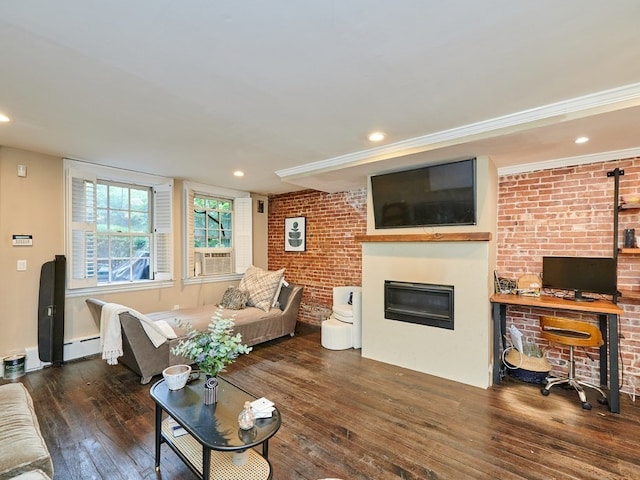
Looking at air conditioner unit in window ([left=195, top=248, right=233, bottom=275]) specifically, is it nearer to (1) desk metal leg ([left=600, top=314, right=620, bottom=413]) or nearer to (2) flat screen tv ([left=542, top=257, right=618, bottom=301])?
(2) flat screen tv ([left=542, top=257, right=618, bottom=301])

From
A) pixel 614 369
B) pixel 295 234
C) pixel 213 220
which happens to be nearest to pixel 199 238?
pixel 213 220

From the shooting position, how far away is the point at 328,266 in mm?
5195

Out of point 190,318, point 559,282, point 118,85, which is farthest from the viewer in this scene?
point 190,318

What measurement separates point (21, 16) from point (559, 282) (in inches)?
171

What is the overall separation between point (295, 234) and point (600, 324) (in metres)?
4.23

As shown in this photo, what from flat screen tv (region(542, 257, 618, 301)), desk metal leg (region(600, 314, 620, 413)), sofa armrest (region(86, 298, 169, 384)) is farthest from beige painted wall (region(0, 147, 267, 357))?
desk metal leg (region(600, 314, 620, 413))

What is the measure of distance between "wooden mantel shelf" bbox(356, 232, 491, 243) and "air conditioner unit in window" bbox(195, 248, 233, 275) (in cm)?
268

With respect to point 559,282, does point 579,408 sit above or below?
below

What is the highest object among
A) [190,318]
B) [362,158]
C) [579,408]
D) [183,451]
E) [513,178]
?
[362,158]

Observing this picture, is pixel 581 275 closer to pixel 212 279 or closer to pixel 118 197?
pixel 212 279

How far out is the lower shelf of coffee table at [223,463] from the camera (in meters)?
1.68

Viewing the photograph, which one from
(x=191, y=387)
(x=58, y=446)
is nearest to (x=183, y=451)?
(x=191, y=387)

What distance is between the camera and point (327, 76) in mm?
1865

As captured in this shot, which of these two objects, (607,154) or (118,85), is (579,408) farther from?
(118,85)
